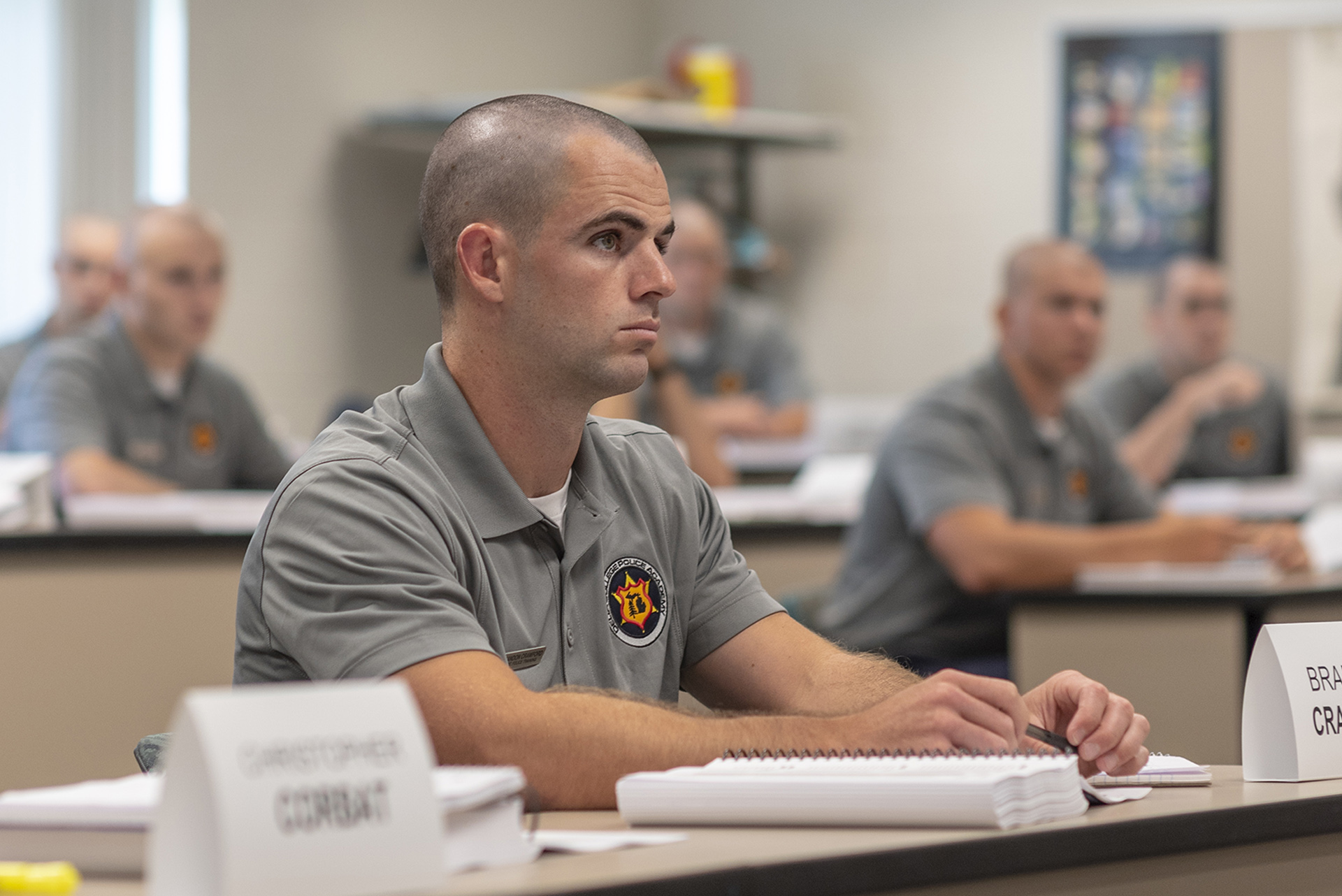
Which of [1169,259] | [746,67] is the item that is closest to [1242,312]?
[1169,259]

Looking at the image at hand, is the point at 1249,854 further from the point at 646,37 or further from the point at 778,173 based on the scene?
the point at 646,37

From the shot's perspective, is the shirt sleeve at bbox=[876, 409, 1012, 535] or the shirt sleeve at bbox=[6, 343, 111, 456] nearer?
the shirt sleeve at bbox=[876, 409, 1012, 535]

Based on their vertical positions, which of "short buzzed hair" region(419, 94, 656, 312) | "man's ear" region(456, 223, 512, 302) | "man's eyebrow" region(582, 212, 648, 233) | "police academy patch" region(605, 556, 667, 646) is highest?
"short buzzed hair" region(419, 94, 656, 312)

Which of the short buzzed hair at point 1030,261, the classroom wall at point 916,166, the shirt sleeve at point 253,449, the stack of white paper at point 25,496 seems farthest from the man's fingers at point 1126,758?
the classroom wall at point 916,166

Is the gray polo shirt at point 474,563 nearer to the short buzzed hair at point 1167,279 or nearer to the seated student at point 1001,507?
the seated student at point 1001,507

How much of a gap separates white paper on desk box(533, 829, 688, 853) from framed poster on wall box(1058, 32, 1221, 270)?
5.63 meters

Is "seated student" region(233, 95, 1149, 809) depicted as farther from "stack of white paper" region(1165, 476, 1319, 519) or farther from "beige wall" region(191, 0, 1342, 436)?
"beige wall" region(191, 0, 1342, 436)

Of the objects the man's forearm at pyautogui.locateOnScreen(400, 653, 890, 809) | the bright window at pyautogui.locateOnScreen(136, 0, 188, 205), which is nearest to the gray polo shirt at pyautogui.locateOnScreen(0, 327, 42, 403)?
the bright window at pyautogui.locateOnScreen(136, 0, 188, 205)

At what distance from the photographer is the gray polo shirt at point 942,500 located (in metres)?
3.22

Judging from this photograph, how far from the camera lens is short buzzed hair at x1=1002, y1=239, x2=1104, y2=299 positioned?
11.4 feet

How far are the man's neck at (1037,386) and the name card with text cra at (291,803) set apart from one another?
2679 mm

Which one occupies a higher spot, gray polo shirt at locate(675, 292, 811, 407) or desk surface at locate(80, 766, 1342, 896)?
gray polo shirt at locate(675, 292, 811, 407)

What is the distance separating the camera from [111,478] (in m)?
3.61

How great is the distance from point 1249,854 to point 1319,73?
5562mm
